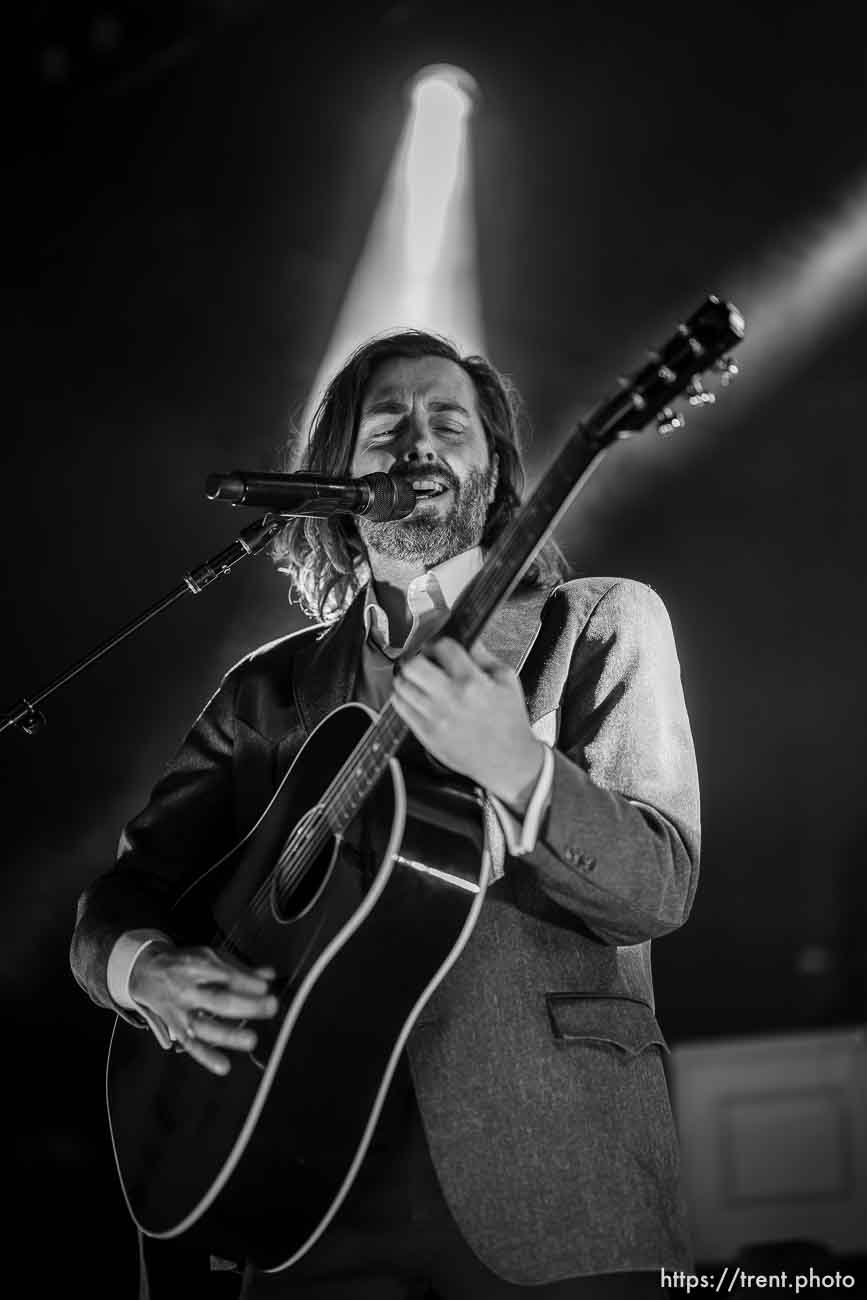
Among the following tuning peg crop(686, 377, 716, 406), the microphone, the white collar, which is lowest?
the white collar

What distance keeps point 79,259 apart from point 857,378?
3.67 meters

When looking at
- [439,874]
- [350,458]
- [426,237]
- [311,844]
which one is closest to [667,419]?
[439,874]

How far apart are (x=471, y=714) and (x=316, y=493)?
830mm

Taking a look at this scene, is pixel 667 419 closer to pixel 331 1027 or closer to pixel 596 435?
pixel 596 435

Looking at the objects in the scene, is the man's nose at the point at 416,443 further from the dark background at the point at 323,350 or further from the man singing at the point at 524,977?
the dark background at the point at 323,350

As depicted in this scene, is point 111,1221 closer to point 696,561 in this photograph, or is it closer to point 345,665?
point 345,665

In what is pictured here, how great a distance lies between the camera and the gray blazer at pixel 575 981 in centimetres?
167

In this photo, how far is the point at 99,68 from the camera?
14.5 feet

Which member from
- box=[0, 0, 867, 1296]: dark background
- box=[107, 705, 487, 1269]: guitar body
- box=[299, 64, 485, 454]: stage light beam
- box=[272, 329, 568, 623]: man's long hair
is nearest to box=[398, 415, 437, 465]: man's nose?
box=[272, 329, 568, 623]: man's long hair

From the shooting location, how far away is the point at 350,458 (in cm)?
288

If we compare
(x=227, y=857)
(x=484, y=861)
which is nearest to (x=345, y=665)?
(x=227, y=857)

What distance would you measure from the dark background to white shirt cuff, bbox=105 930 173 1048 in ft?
6.90

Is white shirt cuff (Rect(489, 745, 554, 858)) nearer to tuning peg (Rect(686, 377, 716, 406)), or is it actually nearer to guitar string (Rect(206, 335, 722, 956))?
guitar string (Rect(206, 335, 722, 956))

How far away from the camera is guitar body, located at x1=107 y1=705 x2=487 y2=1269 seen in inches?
66.0
